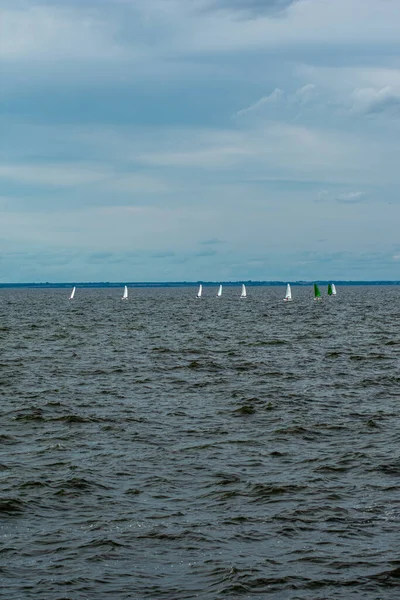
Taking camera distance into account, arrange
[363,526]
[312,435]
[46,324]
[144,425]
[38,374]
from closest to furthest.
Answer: [363,526] → [312,435] → [144,425] → [38,374] → [46,324]

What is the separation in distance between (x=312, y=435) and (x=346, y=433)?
108cm

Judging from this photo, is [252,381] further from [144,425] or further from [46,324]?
[46,324]

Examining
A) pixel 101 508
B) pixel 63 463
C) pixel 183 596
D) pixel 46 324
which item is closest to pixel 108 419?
pixel 63 463

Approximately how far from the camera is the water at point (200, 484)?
43.6 feet

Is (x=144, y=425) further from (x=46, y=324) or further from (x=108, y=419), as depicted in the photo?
(x=46, y=324)

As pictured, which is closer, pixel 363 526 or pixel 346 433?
pixel 363 526

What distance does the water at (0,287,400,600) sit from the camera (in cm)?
1329

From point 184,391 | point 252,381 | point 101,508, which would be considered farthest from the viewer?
point 252,381

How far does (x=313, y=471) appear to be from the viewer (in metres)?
19.9

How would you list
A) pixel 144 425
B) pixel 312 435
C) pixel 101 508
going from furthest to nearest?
pixel 144 425 < pixel 312 435 < pixel 101 508

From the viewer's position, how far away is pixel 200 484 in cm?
1888

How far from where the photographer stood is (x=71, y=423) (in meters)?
26.7

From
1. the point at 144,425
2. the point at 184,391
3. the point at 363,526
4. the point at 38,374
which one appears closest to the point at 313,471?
the point at 363,526

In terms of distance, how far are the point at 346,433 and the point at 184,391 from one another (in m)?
11.0
